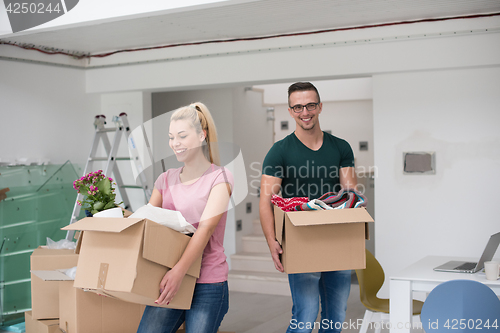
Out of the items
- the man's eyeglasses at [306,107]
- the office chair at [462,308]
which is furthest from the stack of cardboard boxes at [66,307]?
the office chair at [462,308]

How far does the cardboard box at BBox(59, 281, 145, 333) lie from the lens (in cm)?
246

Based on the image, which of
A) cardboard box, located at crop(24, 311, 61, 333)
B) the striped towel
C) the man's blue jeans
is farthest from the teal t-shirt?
cardboard box, located at crop(24, 311, 61, 333)

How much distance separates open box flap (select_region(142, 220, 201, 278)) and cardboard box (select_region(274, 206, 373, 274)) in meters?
0.41

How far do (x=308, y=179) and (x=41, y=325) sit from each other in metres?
1.80

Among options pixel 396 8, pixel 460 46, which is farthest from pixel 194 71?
pixel 460 46

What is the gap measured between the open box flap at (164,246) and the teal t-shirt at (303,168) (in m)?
0.64

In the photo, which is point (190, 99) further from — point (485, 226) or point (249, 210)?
point (485, 226)

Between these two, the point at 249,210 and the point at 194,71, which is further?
the point at 249,210

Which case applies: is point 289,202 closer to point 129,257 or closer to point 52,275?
point 129,257

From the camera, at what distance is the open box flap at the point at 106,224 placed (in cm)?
138

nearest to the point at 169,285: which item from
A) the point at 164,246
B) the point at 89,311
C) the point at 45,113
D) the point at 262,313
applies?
the point at 164,246

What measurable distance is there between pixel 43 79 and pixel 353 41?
257 cm

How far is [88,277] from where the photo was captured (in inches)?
57.1

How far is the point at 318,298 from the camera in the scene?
1.98m
